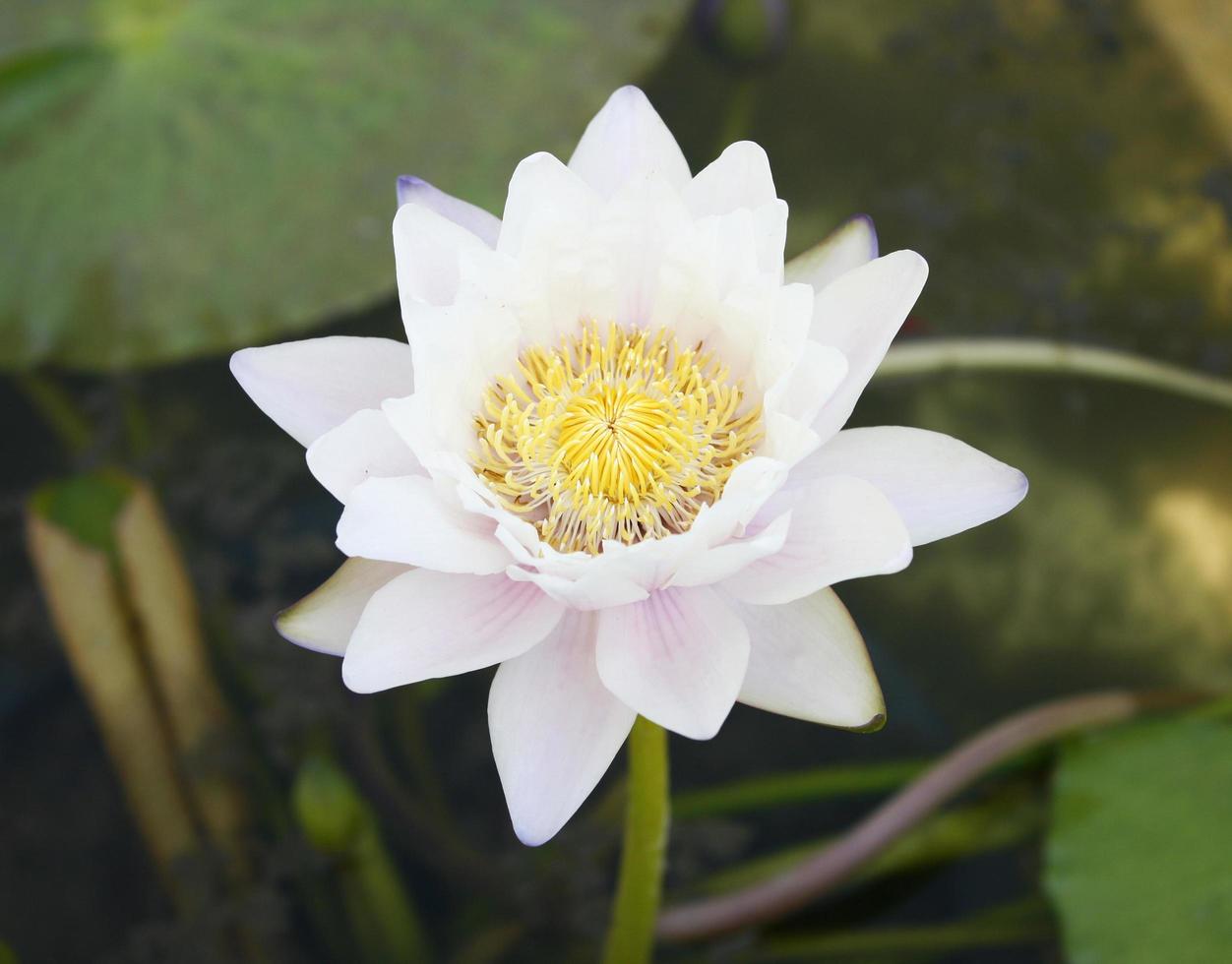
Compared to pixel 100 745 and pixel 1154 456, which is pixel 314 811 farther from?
pixel 1154 456

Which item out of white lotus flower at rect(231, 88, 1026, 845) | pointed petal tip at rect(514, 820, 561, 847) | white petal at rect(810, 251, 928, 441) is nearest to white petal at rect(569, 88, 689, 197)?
white lotus flower at rect(231, 88, 1026, 845)

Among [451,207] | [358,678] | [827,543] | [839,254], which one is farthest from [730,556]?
[451,207]

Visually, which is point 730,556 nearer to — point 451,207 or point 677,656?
point 677,656

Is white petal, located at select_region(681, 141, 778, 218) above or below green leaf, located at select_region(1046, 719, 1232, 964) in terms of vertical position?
above

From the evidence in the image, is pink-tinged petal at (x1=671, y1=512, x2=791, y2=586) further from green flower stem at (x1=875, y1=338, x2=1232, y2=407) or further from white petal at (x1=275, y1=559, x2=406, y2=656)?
green flower stem at (x1=875, y1=338, x2=1232, y2=407)

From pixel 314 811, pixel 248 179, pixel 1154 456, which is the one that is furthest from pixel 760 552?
pixel 1154 456
